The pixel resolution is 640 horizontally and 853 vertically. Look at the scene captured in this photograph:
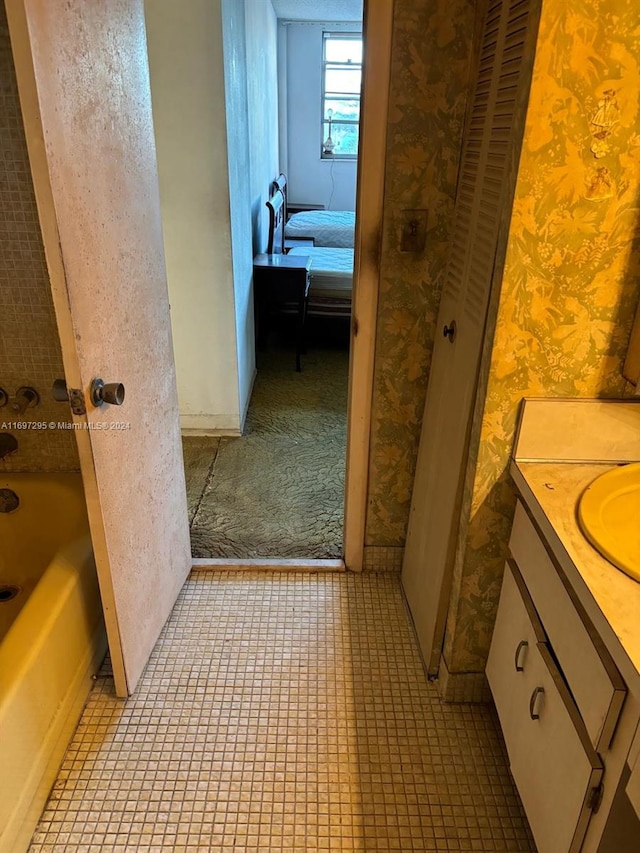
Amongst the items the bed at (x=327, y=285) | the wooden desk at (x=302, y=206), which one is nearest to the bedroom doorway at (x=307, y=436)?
the bed at (x=327, y=285)

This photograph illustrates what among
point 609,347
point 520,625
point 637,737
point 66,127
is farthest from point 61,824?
point 609,347

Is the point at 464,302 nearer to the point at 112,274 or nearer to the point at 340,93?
the point at 112,274

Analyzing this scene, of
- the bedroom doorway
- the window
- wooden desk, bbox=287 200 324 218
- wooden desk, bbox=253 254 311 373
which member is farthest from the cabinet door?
wooden desk, bbox=287 200 324 218

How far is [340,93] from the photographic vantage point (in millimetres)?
6633

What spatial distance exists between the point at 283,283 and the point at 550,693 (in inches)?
124

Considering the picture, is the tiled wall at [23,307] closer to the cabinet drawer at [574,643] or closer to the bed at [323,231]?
the cabinet drawer at [574,643]

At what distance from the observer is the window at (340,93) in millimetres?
6449

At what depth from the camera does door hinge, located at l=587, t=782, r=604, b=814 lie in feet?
3.26

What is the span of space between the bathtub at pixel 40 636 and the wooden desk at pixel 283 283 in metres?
2.33

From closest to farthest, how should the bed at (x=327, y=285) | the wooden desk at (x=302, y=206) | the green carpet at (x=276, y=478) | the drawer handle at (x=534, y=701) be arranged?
1. the drawer handle at (x=534, y=701)
2. the green carpet at (x=276, y=478)
3. the bed at (x=327, y=285)
4. the wooden desk at (x=302, y=206)

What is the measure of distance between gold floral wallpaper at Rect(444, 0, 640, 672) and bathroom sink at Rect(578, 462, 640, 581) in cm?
20

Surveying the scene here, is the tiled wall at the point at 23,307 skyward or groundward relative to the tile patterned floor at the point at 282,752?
skyward

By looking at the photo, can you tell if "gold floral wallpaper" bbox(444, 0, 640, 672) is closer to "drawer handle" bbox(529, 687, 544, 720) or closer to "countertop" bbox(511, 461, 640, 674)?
"countertop" bbox(511, 461, 640, 674)

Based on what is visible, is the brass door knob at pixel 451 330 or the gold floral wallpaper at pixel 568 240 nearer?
the gold floral wallpaper at pixel 568 240
